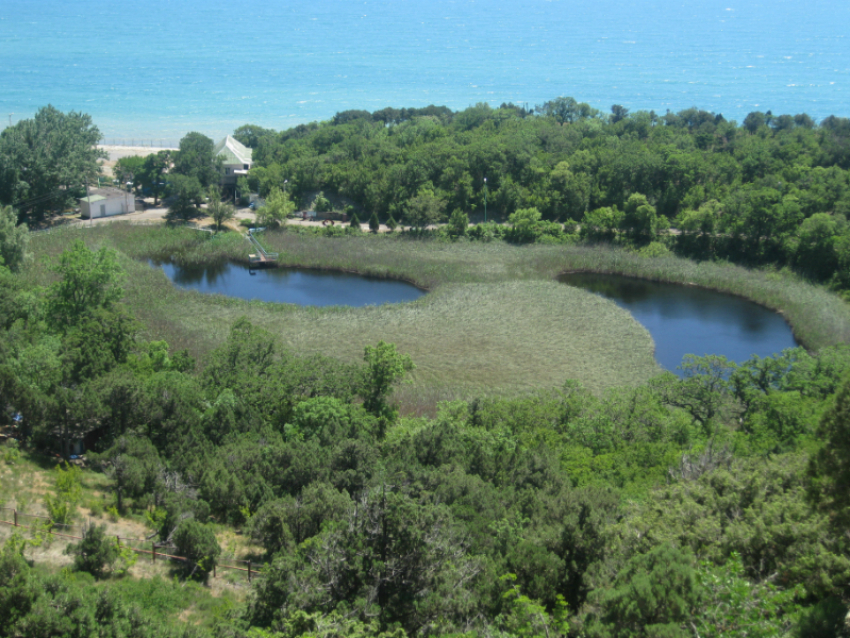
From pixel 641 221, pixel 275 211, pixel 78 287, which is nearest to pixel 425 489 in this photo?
pixel 78 287

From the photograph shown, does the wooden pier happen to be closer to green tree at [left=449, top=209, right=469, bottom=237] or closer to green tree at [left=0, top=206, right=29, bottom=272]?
green tree at [left=449, top=209, right=469, bottom=237]

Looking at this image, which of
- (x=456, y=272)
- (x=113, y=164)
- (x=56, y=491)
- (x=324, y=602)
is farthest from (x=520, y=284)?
(x=113, y=164)

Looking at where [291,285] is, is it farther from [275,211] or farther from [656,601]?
[656,601]

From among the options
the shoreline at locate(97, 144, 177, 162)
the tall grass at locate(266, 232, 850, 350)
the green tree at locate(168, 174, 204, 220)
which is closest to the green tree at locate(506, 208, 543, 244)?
the tall grass at locate(266, 232, 850, 350)

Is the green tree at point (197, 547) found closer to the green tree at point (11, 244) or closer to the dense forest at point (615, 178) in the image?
the green tree at point (11, 244)

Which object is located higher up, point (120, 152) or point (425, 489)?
point (120, 152)

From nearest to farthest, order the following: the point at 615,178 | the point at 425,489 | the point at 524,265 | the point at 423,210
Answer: the point at 425,489, the point at 524,265, the point at 423,210, the point at 615,178
